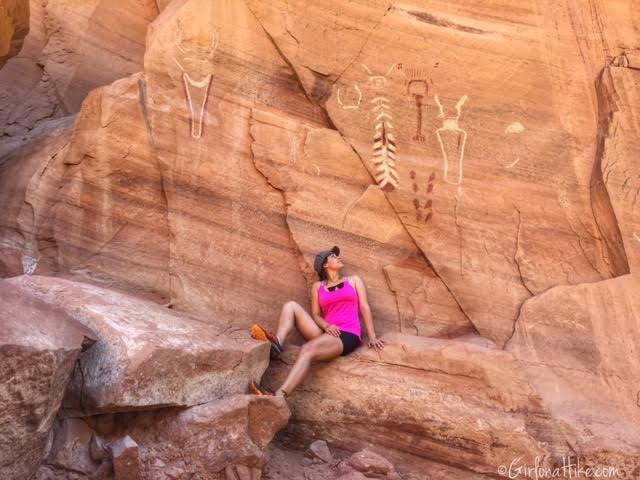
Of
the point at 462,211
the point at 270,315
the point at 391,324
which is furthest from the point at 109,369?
the point at 462,211

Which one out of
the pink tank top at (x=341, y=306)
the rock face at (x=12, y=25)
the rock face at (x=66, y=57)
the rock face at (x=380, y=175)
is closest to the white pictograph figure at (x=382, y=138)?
the rock face at (x=380, y=175)

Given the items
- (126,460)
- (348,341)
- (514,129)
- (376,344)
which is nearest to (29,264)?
(126,460)

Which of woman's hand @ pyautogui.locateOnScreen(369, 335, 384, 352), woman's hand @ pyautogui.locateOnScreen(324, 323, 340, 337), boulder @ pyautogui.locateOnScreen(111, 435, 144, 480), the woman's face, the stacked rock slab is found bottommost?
boulder @ pyautogui.locateOnScreen(111, 435, 144, 480)

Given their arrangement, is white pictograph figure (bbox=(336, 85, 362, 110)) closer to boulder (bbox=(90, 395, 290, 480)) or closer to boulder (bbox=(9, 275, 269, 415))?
boulder (bbox=(9, 275, 269, 415))

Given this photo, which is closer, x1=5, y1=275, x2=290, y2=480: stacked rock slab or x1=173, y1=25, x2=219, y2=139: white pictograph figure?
x1=5, y1=275, x2=290, y2=480: stacked rock slab

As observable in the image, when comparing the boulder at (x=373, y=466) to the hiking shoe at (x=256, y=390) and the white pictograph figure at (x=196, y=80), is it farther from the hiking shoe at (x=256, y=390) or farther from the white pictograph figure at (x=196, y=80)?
the white pictograph figure at (x=196, y=80)

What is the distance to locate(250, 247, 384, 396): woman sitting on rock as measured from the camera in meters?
4.57

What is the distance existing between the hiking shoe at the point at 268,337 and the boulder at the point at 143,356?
0.08m

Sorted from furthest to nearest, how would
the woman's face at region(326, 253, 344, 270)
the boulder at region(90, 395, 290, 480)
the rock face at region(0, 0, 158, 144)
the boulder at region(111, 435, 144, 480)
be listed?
the rock face at region(0, 0, 158, 144) < the woman's face at region(326, 253, 344, 270) < the boulder at region(90, 395, 290, 480) < the boulder at region(111, 435, 144, 480)

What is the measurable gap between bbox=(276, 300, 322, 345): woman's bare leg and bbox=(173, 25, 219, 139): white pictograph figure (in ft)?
5.19

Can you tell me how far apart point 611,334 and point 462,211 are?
1.37 meters

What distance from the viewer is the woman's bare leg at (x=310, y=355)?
436cm

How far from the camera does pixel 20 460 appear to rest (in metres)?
3.28

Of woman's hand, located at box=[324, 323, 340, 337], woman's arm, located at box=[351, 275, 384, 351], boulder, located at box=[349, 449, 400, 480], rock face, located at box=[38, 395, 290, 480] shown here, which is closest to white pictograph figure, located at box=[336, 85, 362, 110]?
woman's arm, located at box=[351, 275, 384, 351]
